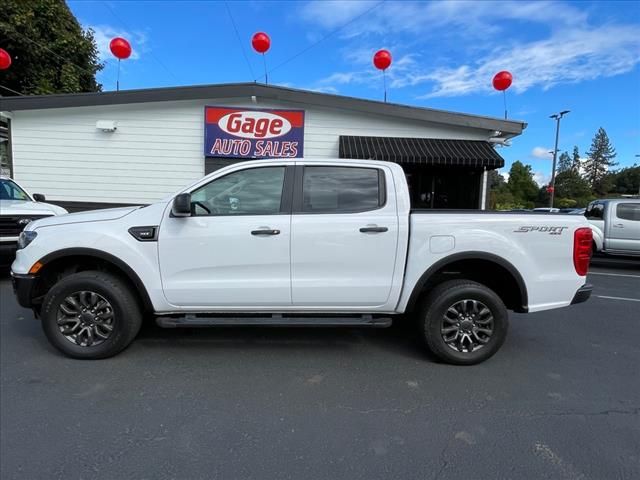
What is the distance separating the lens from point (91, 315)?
149 inches

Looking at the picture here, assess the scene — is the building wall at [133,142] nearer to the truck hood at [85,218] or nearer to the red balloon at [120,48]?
the red balloon at [120,48]

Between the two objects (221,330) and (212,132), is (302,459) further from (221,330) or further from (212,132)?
(212,132)

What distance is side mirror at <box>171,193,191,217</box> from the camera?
3.56m

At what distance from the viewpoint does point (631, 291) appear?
7.54m

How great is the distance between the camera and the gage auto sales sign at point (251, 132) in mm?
11367

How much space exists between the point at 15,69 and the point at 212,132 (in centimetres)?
1321

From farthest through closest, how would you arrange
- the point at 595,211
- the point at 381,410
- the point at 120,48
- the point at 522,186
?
the point at 522,186
the point at 120,48
the point at 595,211
the point at 381,410

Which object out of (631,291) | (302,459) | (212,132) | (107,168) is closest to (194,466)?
(302,459)

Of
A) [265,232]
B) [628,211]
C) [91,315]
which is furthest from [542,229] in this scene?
[628,211]

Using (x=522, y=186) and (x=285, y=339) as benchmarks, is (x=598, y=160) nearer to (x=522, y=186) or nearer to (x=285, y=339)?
(x=522, y=186)

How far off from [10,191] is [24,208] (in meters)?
1.33

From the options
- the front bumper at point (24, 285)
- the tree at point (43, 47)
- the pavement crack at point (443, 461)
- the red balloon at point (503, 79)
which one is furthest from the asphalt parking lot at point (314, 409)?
the tree at point (43, 47)

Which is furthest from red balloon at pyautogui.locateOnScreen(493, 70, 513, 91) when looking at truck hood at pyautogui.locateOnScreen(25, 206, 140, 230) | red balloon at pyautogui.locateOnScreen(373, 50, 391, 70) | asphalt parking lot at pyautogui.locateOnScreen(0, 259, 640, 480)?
truck hood at pyautogui.locateOnScreen(25, 206, 140, 230)

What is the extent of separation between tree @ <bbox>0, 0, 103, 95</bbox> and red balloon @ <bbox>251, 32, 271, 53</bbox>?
38.0ft
